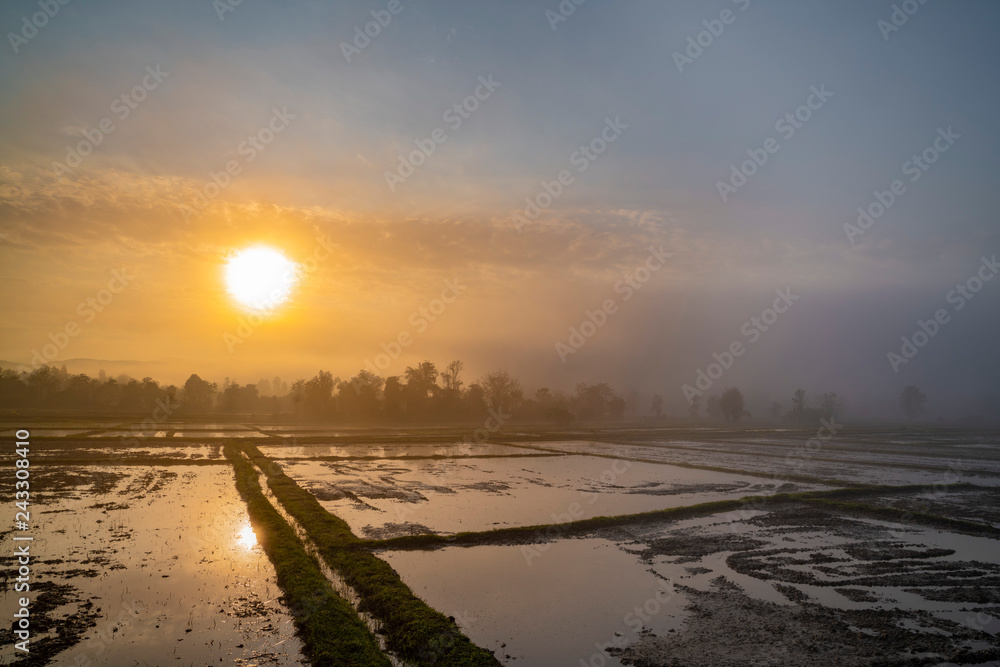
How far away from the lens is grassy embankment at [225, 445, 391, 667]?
8.00 meters

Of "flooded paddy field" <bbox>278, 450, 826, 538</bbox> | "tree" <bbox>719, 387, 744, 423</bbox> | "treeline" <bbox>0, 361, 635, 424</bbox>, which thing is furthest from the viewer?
"tree" <bbox>719, 387, 744, 423</bbox>

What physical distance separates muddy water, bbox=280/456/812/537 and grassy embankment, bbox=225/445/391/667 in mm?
2596

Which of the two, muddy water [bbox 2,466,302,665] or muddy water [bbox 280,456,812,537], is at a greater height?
muddy water [bbox 2,466,302,665]

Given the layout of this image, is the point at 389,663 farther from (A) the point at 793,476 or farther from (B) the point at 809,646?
(A) the point at 793,476

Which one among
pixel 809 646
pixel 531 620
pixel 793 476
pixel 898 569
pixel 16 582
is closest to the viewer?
pixel 809 646

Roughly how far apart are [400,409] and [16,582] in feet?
268

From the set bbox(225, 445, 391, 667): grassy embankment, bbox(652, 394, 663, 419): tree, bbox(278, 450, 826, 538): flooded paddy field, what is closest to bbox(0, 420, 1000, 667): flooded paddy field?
bbox(278, 450, 826, 538): flooded paddy field

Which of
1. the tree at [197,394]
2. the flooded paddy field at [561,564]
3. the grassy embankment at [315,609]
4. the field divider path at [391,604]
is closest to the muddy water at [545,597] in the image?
the flooded paddy field at [561,564]

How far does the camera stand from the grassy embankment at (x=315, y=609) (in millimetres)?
7996

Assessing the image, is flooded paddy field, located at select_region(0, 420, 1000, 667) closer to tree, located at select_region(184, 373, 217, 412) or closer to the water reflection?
the water reflection

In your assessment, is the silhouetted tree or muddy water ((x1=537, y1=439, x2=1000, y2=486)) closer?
muddy water ((x1=537, y1=439, x2=1000, y2=486))

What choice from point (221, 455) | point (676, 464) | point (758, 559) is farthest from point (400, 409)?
point (758, 559)

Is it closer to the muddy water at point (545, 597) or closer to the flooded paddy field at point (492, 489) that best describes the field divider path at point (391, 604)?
the muddy water at point (545, 597)

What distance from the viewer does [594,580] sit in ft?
38.7
